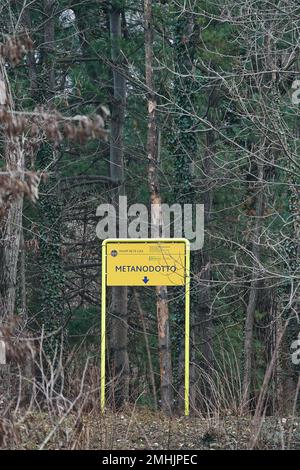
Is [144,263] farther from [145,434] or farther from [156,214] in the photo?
[145,434]

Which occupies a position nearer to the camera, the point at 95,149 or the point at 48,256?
the point at 48,256

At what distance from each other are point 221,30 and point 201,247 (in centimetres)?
485

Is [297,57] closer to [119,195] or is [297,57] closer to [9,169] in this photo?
[9,169]

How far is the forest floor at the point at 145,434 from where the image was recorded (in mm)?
9469

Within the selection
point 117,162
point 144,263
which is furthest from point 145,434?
point 117,162

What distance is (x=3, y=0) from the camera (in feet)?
70.9

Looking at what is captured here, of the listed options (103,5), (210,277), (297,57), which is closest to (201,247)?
(210,277)

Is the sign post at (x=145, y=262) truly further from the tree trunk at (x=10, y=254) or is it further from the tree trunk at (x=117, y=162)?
the tree trunk at (x=117, y=162)

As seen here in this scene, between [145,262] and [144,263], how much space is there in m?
0.02

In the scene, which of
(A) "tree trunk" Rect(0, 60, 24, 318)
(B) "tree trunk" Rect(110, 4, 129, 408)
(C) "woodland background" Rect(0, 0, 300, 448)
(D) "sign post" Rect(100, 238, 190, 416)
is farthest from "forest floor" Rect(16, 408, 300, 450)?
(B) "tree trunk" Rect(110, 4, 129, 408)

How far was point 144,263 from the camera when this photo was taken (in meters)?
15.3

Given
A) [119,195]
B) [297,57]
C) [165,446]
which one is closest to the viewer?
[165,446]

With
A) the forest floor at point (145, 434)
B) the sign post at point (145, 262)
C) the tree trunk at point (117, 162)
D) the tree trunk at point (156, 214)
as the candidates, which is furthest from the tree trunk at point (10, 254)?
the forest floor at point (145, 434)

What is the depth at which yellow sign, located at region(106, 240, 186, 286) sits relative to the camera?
1516cm
